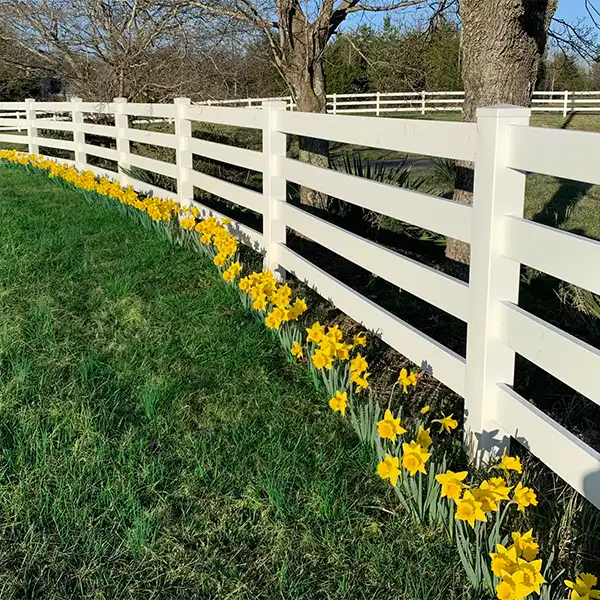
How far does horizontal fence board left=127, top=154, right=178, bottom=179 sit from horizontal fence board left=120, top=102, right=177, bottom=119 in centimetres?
53

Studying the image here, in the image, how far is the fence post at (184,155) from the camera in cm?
773

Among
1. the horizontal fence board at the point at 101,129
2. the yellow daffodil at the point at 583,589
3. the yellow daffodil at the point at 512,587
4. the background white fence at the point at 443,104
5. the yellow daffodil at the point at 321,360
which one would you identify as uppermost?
the background white fence at the point at 443,104

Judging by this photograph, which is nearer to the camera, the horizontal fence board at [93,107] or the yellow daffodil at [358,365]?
the yellow daffodil at [358,365]

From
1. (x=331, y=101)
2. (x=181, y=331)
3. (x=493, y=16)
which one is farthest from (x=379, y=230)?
(x=331, y=101)

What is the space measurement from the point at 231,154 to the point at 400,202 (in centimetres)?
316

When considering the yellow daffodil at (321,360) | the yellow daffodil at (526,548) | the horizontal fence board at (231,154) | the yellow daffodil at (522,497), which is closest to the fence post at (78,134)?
the horizontal fence board at (231,154)

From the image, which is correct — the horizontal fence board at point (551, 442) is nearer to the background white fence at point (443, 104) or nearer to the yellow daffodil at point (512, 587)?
the yellow daffodil at point (512, 587)

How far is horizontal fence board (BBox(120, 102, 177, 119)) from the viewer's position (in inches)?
315

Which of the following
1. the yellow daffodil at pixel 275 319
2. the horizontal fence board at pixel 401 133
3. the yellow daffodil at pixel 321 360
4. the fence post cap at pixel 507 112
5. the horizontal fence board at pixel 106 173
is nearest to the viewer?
the fence post cap at pixel 507 112

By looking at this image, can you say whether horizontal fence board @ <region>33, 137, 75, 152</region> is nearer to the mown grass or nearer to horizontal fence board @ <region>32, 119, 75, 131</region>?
horizontal fence board @ <region>32, 119, 75, 131</region>

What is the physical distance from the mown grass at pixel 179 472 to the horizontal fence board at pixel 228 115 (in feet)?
5.16

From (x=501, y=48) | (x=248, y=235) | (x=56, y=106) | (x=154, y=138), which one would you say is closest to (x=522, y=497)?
(x=501, y=48)

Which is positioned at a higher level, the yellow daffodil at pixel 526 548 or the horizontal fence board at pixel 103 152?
the horizontal fence board at pixel 103 152

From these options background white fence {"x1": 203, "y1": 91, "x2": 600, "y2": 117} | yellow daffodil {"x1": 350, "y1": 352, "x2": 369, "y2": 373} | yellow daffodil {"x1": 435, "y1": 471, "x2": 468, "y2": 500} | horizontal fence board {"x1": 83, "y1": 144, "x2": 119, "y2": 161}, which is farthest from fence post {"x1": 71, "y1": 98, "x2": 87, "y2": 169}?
background white fence {"x1": 203, "y1": 91, "x2": 600, "y2": 117}
